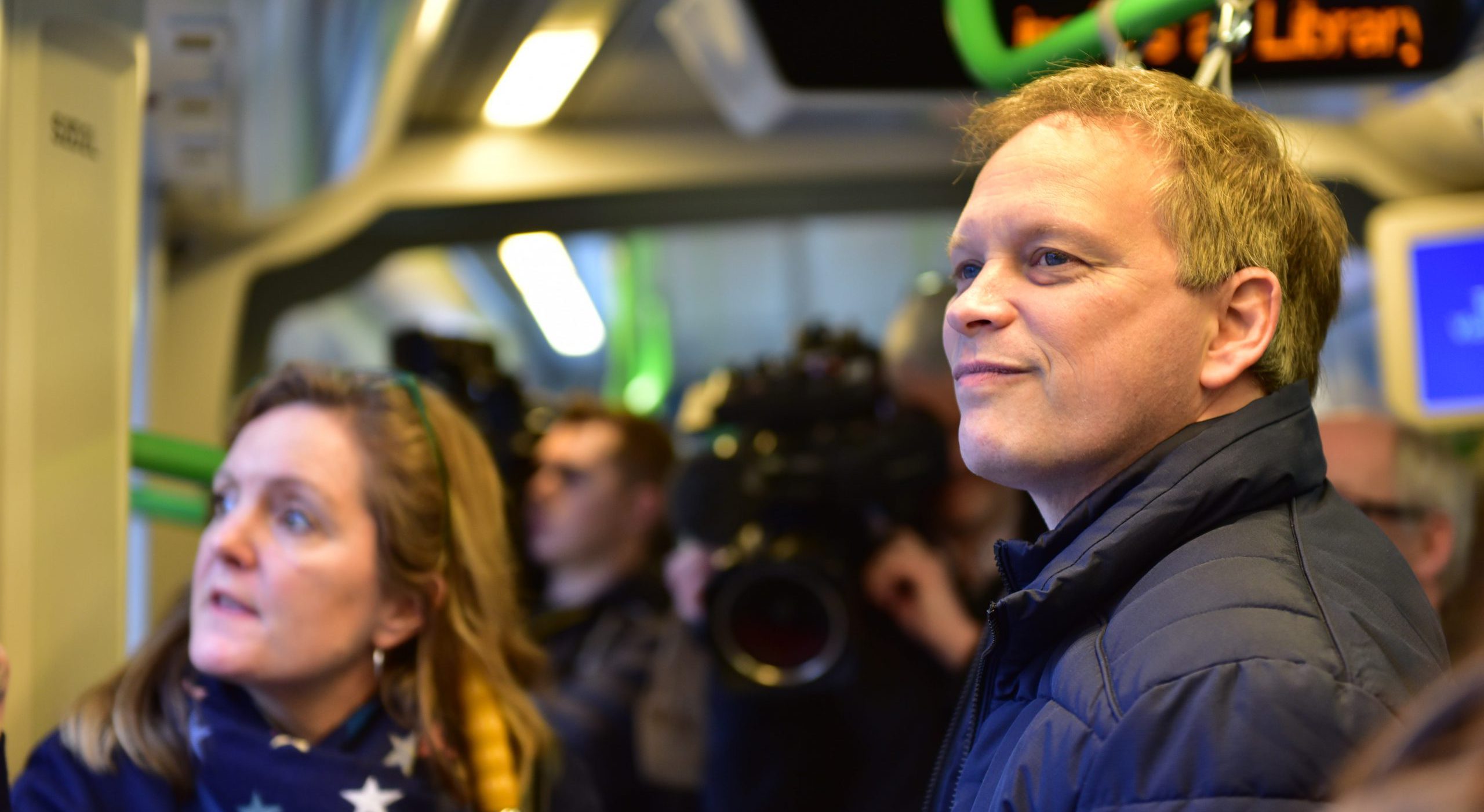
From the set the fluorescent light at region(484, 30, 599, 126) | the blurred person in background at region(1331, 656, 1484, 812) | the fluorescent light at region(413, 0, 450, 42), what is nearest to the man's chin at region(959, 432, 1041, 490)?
the blurred person in background at region(1331, 656, 1484, 812)

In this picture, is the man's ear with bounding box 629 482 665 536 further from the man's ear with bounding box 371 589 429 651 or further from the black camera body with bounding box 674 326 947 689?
the man's ear with bounding box 371 589 429 651

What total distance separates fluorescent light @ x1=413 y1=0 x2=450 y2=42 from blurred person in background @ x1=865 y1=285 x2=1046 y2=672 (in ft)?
2.77

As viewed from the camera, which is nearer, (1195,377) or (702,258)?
(1195,377)

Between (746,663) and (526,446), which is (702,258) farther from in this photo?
(746,663)

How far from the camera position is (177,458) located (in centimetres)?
163

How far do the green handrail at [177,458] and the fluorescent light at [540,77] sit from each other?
1425 millimetres

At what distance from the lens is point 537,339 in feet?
25.7

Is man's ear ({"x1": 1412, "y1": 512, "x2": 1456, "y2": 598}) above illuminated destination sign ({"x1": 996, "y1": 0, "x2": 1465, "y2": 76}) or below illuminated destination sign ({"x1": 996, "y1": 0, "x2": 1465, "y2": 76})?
below

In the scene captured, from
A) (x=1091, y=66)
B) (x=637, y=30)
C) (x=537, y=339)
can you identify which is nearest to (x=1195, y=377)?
(x=1091, y=66)

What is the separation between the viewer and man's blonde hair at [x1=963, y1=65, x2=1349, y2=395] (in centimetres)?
104

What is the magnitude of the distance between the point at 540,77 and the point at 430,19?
2.91ft

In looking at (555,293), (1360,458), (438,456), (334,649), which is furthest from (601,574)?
(555,293)

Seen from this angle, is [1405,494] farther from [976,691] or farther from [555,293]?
[555,293]

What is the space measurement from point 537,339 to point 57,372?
6488 millimetres
